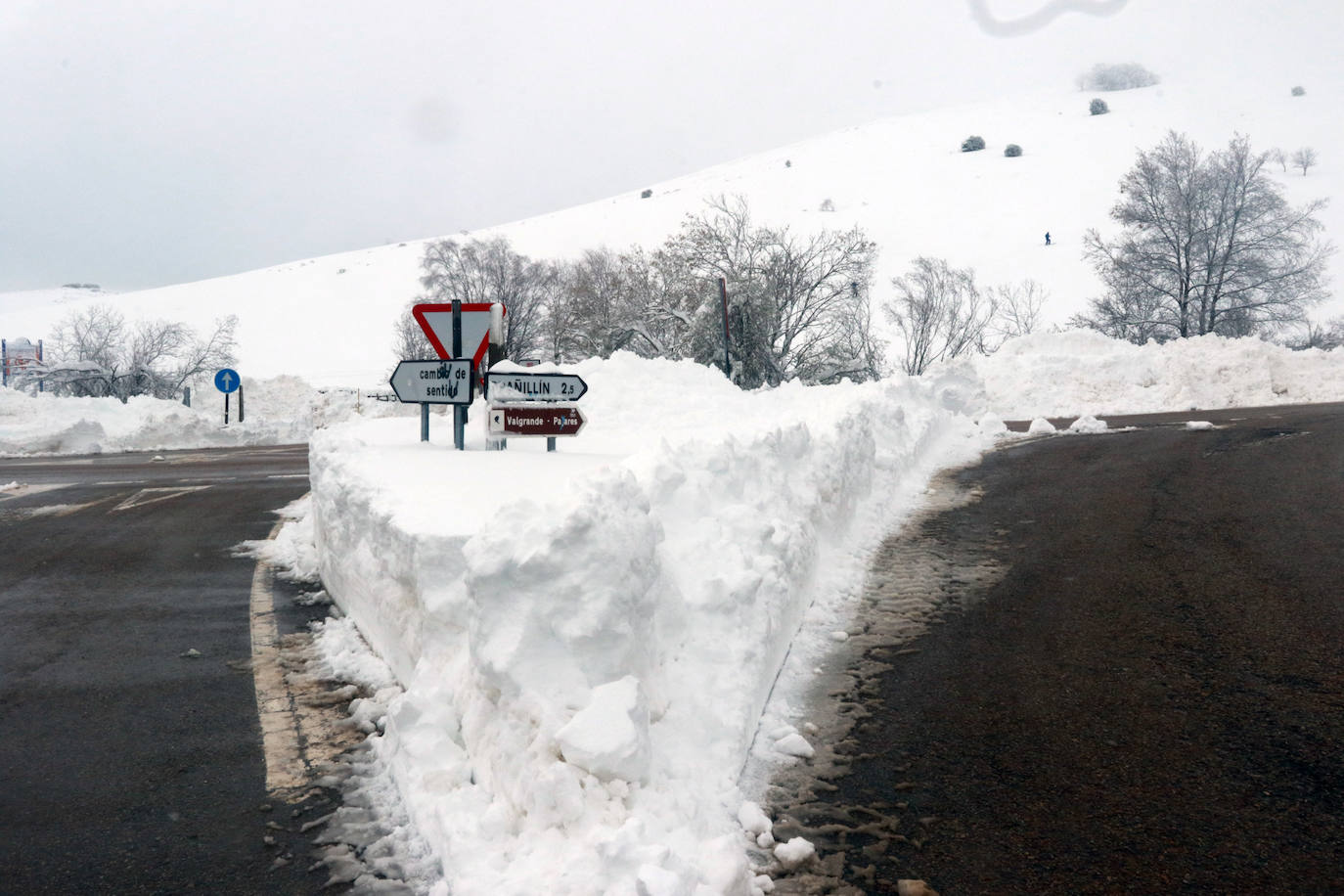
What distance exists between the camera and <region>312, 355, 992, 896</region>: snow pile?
352 centimetres

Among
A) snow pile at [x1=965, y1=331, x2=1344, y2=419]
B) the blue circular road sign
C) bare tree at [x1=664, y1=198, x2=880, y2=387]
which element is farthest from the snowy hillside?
bare tree at [x1=664, y1=198, x2=880, y2=387]

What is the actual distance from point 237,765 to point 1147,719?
4.40 metres

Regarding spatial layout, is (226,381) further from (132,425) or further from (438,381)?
(438,381)

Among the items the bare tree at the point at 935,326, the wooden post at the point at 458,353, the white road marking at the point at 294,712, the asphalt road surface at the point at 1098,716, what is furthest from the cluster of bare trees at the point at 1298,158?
the white road marking at the point at 294,712

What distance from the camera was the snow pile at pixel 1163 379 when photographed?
24359mm

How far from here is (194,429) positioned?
2741 cm

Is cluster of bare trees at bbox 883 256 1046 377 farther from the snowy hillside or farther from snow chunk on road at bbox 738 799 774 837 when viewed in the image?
snow chunk on road at bbox 738 799 774 837

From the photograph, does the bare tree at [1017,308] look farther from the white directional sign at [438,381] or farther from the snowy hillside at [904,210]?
the white directional sign at [438,381]

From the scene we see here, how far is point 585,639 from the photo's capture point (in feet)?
13.4

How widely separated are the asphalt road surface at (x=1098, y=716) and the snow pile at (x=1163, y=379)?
52.7ft

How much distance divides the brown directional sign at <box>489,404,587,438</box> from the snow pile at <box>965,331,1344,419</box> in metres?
16.4

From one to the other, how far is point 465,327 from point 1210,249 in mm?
32276

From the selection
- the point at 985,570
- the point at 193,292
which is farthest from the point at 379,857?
the point at 193,292

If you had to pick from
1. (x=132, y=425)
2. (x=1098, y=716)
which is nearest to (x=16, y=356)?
(x=132, y=425)
